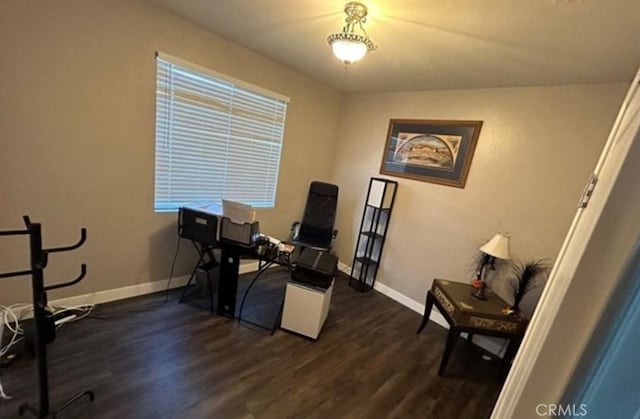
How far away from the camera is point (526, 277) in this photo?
2.39 m

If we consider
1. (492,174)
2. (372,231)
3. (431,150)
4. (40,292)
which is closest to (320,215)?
(372,231)

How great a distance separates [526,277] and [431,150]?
157 cm

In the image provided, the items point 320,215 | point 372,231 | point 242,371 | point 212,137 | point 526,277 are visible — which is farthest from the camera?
point 320,215

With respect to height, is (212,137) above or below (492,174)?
below

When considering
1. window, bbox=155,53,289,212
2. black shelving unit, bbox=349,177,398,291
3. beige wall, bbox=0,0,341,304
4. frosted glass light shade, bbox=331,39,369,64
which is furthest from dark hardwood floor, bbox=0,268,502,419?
frosted glass light shade, bbox=331,39,369,64

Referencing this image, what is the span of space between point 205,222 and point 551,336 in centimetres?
247

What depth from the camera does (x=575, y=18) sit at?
1.50m

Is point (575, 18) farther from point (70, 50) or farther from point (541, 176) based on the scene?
point (70, 50)

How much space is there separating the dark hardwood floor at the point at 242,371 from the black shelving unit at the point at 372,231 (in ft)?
3.21

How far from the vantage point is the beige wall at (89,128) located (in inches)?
74.3

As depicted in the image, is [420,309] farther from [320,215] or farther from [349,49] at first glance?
[349,49]

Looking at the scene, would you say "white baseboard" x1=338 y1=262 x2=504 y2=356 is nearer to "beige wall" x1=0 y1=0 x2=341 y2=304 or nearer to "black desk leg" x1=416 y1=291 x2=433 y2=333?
"black desk leg" x1=416 y1=291 x2=433 y2=333

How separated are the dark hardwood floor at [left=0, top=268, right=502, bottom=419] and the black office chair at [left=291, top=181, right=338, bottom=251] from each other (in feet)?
4.17

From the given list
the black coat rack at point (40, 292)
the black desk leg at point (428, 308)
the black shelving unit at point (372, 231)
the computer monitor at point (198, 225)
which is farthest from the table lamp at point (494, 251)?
the black coat rack at point (40, 292)
